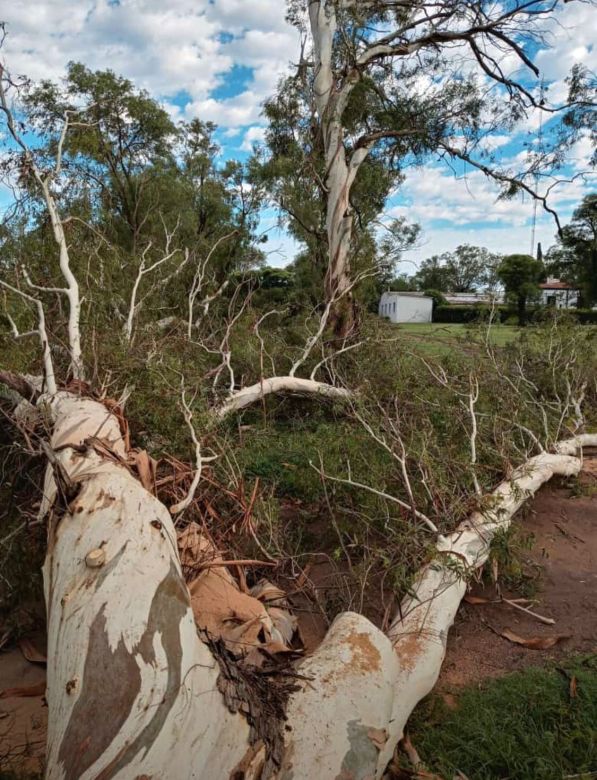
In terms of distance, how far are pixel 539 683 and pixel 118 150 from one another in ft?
54.9

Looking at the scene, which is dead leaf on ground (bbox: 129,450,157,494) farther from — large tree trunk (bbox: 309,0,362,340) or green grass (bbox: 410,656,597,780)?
large tree trunk (bbox: 309,0,362,340)

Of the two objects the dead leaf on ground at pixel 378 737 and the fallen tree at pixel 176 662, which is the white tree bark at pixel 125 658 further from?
the dead leaf on ground at pixel 378 737

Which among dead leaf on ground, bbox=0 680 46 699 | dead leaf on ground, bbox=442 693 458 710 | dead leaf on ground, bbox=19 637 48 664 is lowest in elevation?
dead leaf on ground, bbox=0 680 46 699

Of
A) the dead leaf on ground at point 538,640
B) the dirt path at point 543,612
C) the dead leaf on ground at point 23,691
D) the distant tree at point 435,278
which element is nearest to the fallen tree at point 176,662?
the dirt path at point 543,612

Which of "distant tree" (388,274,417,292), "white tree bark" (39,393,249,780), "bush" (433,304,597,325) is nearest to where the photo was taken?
"white tree bark" (39,393,249,780)

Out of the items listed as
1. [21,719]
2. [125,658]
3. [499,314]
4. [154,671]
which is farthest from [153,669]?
[499,314]

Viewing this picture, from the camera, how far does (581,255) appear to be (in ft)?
97.0

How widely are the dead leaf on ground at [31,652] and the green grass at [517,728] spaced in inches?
92.0

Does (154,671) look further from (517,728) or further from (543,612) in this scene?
(543,612)

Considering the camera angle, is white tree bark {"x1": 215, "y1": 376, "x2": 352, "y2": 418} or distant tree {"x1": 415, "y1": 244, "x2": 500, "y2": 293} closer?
white tree bark {"x1": 215, "y1": 376, "x2": 352, "y2": 418}

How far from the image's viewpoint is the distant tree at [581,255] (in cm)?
2711

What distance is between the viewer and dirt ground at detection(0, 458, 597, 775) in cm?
303

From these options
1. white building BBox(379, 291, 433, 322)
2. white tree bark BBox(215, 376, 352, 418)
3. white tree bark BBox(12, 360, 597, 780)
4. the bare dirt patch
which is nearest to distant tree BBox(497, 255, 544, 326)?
white building BBox(379, 291, 433, 322)

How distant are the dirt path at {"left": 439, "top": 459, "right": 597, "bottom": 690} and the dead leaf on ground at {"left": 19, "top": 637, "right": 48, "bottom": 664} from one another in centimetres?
251
